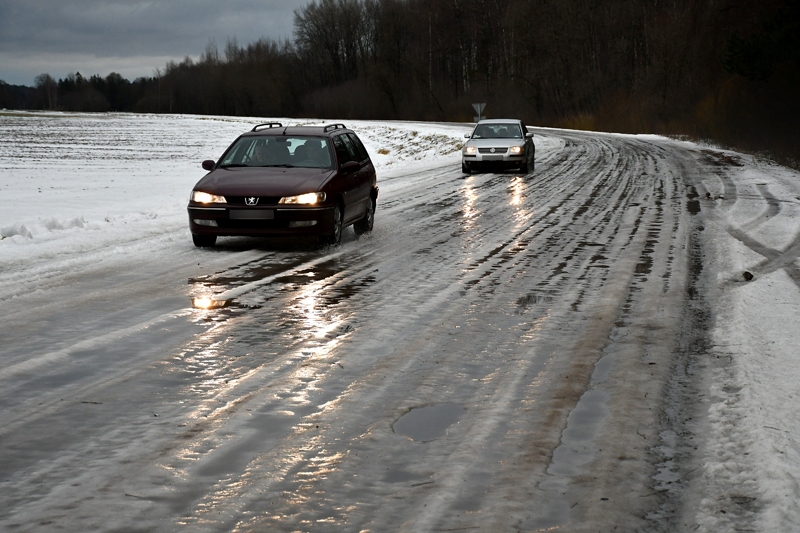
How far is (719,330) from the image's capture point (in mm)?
6996

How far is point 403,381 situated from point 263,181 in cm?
676

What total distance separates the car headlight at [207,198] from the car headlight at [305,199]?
0.75m

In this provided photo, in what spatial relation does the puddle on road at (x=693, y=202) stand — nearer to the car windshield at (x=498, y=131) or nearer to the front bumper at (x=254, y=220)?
the front bumper at (x=254, y=220)

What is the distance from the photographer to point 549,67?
79312 mm

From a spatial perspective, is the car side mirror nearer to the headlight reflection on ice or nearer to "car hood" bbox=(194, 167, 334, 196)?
"car hood" bbox=(194, 167, 334, 196)

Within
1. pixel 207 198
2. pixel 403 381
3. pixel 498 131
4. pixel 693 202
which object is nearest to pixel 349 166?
pixel 207 198

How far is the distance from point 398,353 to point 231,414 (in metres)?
1.67

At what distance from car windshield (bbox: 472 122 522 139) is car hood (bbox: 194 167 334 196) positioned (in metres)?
14.8

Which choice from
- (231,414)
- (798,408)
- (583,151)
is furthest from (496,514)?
(583,151)

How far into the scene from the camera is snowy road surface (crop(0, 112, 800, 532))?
389 centimetres

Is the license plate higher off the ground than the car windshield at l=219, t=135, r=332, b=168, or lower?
lower

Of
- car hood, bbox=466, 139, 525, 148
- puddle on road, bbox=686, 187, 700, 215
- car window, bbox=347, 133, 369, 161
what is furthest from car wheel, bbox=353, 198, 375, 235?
car hood, bbox=466, 139, 525, 148

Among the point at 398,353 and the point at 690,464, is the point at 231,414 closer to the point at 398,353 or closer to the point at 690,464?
the point at 398,353

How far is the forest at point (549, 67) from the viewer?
124 feet
